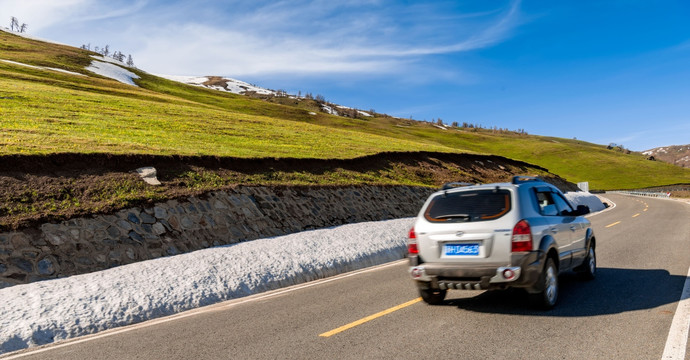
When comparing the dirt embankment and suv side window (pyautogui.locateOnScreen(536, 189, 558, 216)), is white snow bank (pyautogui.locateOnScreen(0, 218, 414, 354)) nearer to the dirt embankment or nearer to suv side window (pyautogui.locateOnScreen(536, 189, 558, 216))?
the dirt embankment

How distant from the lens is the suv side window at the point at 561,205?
25.3ft

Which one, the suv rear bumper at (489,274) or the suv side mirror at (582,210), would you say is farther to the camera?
the suv side mirror at (582,210)

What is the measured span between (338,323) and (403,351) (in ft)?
4.73

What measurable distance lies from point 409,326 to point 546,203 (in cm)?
317

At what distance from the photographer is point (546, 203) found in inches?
290

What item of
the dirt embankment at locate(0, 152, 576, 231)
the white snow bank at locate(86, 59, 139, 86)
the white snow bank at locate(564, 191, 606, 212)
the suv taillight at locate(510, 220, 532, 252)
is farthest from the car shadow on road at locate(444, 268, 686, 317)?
the white snow bank at locate(86, 59, 139, 86)

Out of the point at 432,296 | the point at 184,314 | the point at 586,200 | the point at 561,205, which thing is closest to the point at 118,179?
the point at 184,314

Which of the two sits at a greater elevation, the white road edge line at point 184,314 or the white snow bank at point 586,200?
the white snow bank at point 586,200

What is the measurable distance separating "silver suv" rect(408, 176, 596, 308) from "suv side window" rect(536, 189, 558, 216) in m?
0.02

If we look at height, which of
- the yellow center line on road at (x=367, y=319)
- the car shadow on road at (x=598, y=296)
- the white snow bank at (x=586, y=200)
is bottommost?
the yellow center line on road at (x=367, y=319)

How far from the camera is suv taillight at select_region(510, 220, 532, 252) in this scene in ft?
20.5

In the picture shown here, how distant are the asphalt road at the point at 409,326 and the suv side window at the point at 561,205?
135 centimetres

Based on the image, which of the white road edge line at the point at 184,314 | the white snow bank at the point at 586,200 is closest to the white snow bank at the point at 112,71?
the white snow bank at the point at 586,200

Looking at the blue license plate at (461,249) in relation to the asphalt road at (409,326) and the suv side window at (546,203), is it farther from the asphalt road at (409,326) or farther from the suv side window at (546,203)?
the suv side window at (546,203)
